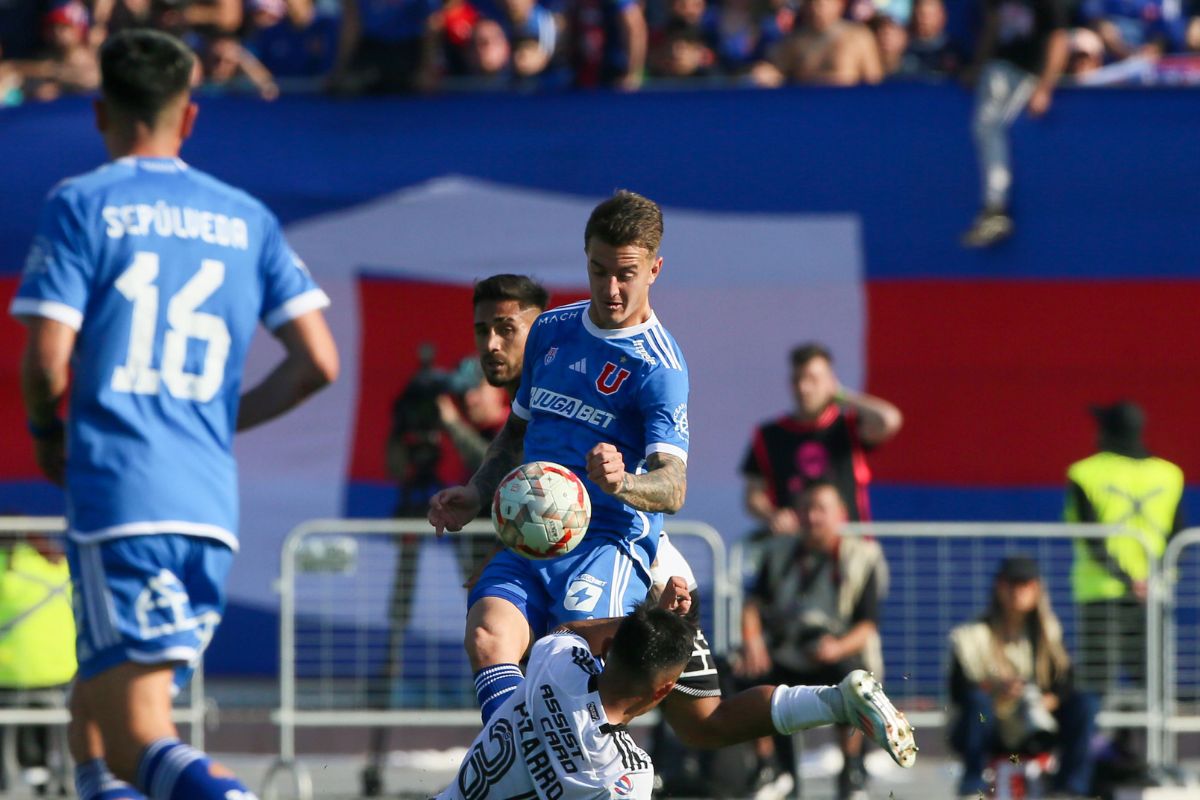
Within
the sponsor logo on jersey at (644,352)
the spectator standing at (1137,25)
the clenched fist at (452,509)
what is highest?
the spectator standing at (1137,25)

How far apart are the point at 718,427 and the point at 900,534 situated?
2227mm

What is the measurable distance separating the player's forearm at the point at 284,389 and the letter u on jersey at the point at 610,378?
1.32 m

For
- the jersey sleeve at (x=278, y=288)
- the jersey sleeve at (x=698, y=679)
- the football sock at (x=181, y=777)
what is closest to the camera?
the football sock at (x=181, y=777)

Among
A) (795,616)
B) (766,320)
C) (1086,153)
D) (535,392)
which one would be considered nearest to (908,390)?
(766,320)

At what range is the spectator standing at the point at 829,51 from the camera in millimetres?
13383

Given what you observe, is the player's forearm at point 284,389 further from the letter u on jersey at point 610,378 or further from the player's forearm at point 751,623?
the player's forearm at point 751,623

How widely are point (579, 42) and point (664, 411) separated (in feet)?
26.0

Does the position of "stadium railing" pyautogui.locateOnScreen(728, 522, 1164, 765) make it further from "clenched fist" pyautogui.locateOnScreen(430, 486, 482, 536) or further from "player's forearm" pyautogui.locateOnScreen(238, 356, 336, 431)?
"player's forearm" pyautogui.locateOnScreen(238, 356, 336, 431)

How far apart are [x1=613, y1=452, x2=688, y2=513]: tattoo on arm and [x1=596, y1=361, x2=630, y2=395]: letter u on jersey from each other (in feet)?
1.05

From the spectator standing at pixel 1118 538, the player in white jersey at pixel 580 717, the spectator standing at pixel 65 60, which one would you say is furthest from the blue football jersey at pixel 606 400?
the spectator standing at pixel 65 60

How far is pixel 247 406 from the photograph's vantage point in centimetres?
532

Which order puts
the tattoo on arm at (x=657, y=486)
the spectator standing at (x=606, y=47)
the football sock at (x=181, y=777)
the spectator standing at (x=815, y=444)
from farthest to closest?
1. the spectator standing at (x=606, y=47)
2. the spectator standing at (x=815, y=444)
3. the tattoo on arm at (x=657, y=486)
4. the football sock at (x=181, y=777)

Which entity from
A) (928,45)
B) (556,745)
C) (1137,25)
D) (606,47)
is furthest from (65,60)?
(556,745)

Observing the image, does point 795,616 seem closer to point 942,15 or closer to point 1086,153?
point 1086,153
